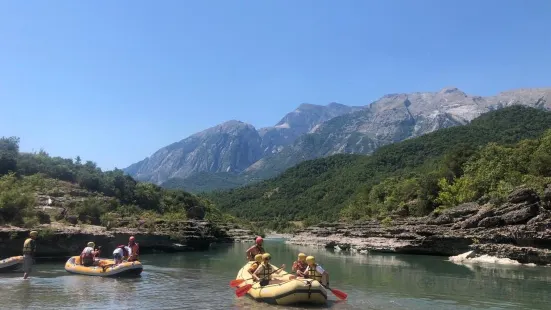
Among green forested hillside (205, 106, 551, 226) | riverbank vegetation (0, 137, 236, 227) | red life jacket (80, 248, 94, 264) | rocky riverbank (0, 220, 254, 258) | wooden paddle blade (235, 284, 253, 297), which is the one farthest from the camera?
green forested hillside (205, 106, 551, 226)

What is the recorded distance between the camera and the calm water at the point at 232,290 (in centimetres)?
2078

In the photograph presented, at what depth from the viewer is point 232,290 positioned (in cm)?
2533

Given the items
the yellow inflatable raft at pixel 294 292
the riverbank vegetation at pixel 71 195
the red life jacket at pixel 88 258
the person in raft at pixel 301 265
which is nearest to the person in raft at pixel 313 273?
the person in raft at pixel 301 265

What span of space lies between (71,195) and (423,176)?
236ft

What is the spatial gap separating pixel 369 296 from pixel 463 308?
16.0 feet

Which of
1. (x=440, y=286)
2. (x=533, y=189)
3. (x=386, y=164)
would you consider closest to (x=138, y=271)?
(x=440, y=286)

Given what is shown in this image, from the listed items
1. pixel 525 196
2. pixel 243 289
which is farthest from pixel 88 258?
pixel 525 196

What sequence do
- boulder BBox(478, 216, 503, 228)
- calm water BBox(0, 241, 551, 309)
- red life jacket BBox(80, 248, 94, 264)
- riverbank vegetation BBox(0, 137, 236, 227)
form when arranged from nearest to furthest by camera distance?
1. calm water BBox(0, 241, 551, 309)
2. red life jacket BBox(80, 248, 94, 264)
3. riverbank vegetation BBox(0, 137, 236, 227)
4. boulder BBox(478, 216, 503, 228)

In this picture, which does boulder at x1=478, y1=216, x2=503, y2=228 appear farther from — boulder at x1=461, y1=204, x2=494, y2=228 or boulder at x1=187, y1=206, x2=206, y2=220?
boulder at x1=187, y1=206, x2=206, y2=220

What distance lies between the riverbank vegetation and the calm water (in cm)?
1279

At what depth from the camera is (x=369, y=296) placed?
2362cm

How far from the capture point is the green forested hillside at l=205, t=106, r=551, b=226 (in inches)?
2970

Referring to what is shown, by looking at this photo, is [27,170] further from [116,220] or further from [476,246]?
[476,246]

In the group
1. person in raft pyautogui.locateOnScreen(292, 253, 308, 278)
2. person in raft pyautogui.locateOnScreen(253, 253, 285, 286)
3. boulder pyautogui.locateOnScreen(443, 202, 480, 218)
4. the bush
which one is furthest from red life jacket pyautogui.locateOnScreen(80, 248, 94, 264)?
boulder pyautogui.locateOnScreen(443, 202, 480, 218)
